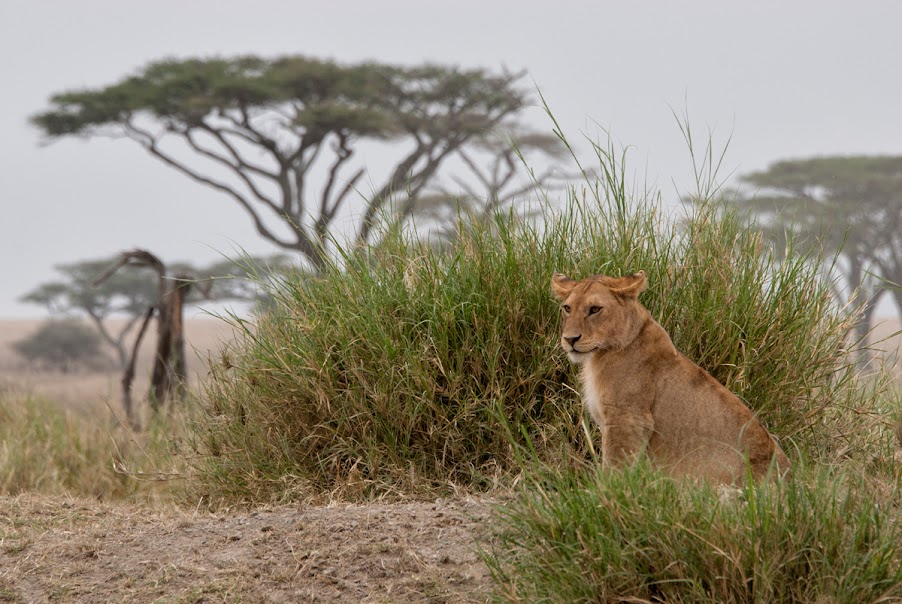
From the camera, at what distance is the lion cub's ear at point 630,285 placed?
3916 mm

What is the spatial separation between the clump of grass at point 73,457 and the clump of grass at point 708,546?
3746 millimetres

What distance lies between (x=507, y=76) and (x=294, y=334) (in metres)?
18.2

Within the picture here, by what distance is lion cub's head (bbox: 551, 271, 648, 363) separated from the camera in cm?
387

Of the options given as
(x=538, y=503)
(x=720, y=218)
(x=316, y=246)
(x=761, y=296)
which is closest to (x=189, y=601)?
(x=538, y=503)

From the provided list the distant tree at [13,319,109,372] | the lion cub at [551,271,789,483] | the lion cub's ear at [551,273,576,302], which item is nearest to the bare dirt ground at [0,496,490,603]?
the lion cub at [551,271,789,483]

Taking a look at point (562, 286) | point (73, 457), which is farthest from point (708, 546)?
point (73, 457)

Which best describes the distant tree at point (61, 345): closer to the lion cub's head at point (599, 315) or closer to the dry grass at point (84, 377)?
the dry grass at point (84, 377)

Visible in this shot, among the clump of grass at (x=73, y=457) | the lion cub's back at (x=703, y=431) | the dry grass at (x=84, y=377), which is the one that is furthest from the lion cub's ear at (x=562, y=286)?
the clump of grass at (x=73, y=457)

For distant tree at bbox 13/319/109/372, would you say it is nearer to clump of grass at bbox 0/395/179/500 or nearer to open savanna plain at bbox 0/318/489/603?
clump of grass at bbox 0/395/179/500

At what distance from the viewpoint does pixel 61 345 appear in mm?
32625

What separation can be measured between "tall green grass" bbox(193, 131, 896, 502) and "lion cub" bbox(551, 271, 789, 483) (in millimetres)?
641

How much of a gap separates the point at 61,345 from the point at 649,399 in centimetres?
3127

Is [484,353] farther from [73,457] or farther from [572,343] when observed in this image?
[73,457]

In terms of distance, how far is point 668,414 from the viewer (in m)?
3.92
